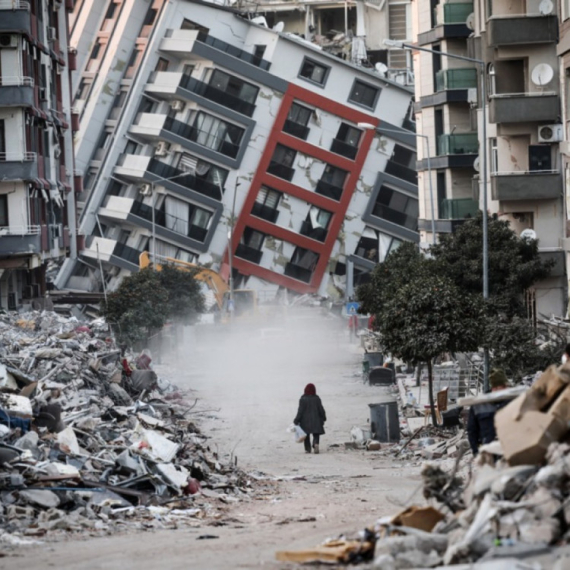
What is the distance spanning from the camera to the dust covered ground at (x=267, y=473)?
12.3 m

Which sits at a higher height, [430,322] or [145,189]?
[145,189]

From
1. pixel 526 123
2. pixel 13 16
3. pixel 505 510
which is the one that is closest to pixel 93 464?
pixel 505 510

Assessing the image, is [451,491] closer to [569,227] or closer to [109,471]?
[109,471]

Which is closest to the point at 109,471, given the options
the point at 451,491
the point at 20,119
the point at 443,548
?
the point at 451,491

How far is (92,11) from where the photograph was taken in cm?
8488

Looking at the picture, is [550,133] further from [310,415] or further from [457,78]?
[457,78]

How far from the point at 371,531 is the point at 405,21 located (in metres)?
79.6

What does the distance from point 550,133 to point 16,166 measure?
739 inches

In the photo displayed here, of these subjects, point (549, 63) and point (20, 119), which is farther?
point (20, 119)

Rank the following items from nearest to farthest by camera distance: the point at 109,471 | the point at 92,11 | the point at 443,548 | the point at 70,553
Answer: the point at 443,548, the point at 70,553, the point at 109,471, the point at 92,11

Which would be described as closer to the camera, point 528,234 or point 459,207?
point 528,234

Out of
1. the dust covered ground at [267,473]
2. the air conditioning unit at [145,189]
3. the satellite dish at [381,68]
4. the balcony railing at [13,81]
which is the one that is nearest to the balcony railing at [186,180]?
the air conditioning unit at [145,189]

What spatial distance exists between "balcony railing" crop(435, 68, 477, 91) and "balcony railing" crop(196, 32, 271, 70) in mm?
24060

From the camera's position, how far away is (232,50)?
77875mm
